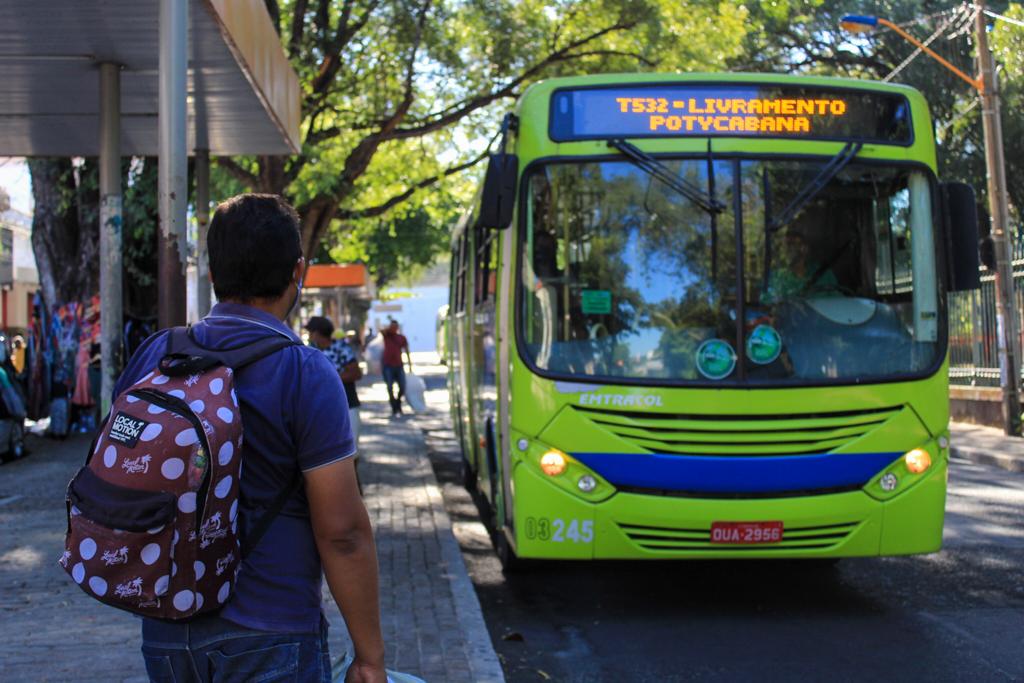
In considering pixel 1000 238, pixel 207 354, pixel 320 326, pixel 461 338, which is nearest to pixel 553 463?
pixel 320 326

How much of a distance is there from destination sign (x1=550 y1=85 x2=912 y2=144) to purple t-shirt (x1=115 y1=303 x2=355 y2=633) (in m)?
4.76

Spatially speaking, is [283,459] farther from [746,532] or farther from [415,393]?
[415,393]

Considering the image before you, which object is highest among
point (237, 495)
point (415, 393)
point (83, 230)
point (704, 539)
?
point (83, 230)

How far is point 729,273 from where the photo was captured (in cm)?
689

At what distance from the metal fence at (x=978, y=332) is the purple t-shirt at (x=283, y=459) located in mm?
18792

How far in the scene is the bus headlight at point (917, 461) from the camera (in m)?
6.75

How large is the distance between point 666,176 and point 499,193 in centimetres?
94

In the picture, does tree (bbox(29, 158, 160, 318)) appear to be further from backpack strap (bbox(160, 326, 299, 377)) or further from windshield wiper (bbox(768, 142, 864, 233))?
backpack strap (bbox(160, 326, 299, 377))

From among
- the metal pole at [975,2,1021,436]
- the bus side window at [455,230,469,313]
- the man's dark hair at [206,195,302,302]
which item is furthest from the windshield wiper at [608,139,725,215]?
the metal pole at [975,2,1021,436]

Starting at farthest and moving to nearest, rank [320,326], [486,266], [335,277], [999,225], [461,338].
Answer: [335,277]
[999,225]
[461,338]
[320,326]
[486,266]

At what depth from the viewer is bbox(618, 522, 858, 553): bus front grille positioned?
6559 mm

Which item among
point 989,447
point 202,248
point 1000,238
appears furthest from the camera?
point 1000,238

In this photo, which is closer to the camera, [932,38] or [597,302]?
[597,302]

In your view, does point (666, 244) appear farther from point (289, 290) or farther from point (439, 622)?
point (289, 290)
